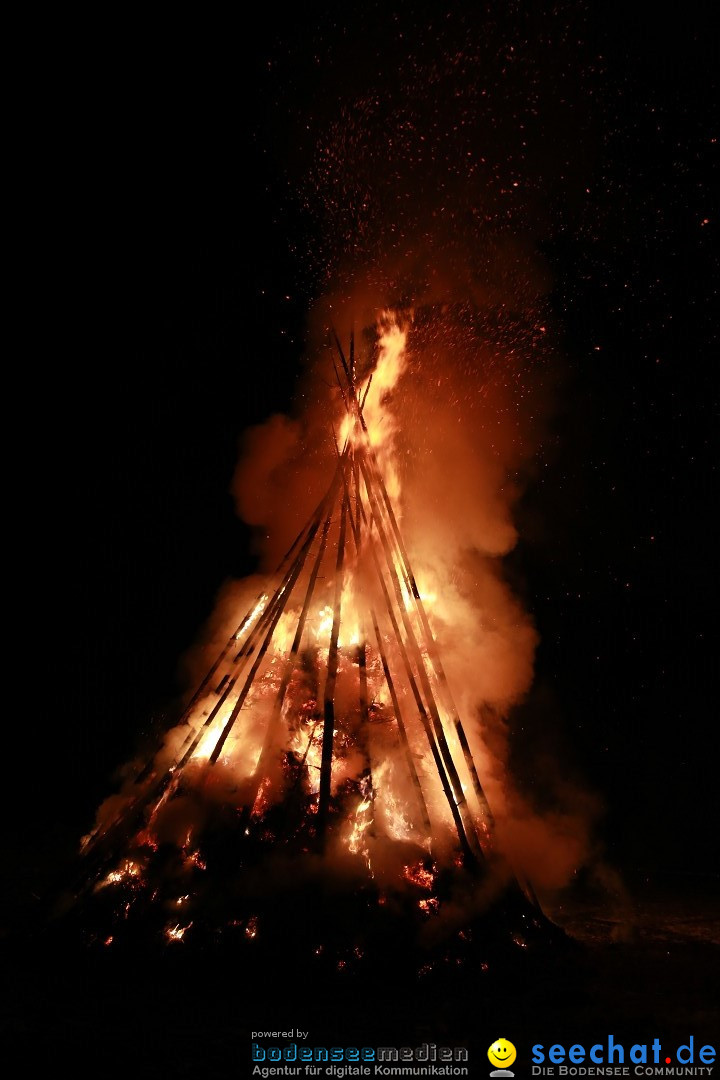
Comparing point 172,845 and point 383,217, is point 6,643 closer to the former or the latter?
point 172,845

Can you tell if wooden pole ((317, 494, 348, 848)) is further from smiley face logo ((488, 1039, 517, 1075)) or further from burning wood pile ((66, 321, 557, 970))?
smiley face logo ((488, 1039, 517, 1075))

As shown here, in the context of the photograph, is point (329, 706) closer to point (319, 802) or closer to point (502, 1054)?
point (319, 802)

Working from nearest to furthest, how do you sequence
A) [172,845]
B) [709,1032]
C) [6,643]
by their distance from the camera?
1. [709,1032]
2. [172,845]
3. [6,643]

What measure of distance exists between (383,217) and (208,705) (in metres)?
4.14

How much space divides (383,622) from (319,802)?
58.3 inches

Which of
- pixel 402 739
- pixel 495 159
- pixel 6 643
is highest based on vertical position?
pixel 495 159

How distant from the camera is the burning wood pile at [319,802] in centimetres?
354

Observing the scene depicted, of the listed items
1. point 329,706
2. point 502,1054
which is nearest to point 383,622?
point 329,706

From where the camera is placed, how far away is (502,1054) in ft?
9.19

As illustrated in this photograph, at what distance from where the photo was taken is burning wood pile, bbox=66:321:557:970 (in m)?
3.54

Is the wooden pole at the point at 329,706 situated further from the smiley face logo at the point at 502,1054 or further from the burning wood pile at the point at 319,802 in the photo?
the smiley face logo at the point at 502,1054

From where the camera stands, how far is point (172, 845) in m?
3.84

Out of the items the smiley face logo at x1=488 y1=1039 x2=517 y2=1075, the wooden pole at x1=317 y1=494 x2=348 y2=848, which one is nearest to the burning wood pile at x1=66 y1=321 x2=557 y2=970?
the wooden pole at x1=317 y1=494 x2=348 y2=848

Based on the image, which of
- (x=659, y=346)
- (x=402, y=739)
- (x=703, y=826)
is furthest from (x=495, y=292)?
(x=703, y=826)
